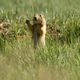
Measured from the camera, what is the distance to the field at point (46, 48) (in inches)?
240

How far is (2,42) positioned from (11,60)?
1.47 m

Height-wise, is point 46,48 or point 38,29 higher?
point 38,29

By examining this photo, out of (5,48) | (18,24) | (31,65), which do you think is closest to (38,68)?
(31,65)

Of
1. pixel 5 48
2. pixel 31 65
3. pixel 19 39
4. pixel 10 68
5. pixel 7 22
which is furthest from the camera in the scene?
pixel 7 22

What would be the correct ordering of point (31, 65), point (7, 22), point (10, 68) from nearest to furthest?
point (10, 68)
point (31, 65)
point (7, 22)

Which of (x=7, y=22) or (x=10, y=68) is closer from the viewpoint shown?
(x=10, y=68)

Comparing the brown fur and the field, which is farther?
the brown fur

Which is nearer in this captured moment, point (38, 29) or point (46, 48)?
point (46, 48)

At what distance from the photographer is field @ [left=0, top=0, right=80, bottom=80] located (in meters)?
6.10

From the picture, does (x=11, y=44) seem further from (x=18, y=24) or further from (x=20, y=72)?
(x=20, y=72)

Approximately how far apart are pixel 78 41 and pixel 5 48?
1.22m

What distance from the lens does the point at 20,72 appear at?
20.2 ft

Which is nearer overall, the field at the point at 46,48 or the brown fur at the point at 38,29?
the field at the point at 46,48

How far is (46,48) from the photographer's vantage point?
7.46 meters
